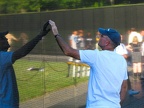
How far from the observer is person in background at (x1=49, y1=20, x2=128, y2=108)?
2938 mm

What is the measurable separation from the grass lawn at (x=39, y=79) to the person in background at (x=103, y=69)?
4.40 meters

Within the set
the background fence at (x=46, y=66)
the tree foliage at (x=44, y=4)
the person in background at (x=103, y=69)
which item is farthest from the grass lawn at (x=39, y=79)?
the person in background at (x=103, y=69)

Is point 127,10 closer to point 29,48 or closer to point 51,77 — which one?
point 51,77

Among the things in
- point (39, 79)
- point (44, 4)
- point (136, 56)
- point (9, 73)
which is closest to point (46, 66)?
point (39, 79)

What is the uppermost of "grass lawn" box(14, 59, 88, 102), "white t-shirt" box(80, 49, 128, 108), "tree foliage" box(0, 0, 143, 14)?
"tree foliage" box(0, 0, 143, 14)

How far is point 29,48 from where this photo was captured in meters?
3.33

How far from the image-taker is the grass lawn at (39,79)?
7781mm

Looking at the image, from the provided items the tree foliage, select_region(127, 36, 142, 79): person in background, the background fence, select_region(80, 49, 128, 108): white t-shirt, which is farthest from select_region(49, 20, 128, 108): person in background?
the tree foliage

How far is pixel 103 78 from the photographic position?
3.01 metres

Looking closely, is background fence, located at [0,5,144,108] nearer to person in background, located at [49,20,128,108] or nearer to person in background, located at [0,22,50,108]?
person in background, located at [0,22,50,108]

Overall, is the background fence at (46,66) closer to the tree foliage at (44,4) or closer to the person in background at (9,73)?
the tree foliage at (44,4)

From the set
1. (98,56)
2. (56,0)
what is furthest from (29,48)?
(56,0)

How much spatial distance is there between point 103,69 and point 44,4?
11.6m

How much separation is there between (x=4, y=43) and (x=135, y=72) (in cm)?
565
